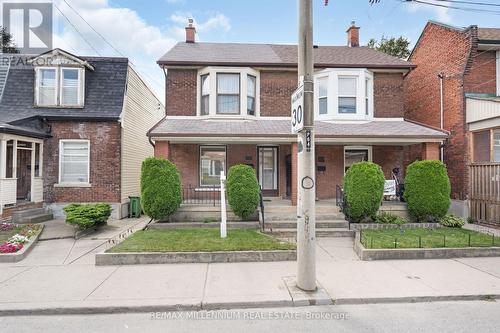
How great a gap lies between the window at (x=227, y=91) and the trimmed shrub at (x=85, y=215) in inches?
234

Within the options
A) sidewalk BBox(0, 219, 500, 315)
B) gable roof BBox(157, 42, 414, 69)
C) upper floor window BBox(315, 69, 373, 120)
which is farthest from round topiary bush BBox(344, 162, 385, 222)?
gable roof BBox(157, 42, 414, 69)

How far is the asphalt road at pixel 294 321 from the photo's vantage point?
3996 millimetres

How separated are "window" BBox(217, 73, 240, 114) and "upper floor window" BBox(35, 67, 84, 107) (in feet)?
19.6

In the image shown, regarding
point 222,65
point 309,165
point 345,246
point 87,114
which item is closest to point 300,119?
point 309,165

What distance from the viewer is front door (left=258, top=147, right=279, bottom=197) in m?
13.3

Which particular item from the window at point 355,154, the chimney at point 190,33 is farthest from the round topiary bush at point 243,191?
the chimney at point 190,33

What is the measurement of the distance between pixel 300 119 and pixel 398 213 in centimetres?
765

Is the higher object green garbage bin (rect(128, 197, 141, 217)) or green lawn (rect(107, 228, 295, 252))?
green garbage bin (rect(128, 197, 141, 217))

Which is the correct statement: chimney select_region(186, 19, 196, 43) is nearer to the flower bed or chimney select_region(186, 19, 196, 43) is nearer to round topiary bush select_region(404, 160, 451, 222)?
the flower bed

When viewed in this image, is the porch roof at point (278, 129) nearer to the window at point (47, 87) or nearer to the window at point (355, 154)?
the window at point (355, 154)

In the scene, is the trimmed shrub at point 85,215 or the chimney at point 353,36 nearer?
the trimmed shrub at point 85,215

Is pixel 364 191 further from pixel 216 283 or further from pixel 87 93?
pixel 87 93

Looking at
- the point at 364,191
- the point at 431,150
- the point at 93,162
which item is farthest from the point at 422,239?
the point at 93,162

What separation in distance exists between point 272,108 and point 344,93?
3122mm
